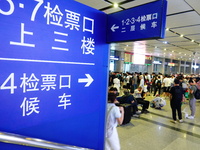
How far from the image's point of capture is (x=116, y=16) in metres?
1.88

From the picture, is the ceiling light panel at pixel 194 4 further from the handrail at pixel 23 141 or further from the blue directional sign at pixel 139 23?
the handrail at pixel 23 141

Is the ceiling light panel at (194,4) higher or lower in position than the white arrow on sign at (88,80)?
higher

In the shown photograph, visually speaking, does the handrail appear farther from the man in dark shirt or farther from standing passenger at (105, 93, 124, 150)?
the man in dark shirt

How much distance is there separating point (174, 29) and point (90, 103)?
553 centimetres

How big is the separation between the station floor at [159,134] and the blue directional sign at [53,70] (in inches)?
69.7

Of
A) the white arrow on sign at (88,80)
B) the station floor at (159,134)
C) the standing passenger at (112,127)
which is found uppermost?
the white arrow on sign at (88,80)

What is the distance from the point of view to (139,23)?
5.34 feet

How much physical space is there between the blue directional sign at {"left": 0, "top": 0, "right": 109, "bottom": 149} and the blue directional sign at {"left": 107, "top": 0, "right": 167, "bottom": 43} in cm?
19

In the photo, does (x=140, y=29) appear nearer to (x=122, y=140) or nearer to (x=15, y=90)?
(x=15, y=90)

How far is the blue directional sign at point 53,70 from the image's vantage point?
49.7 inches

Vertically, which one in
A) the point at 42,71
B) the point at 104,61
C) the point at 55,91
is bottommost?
the point at 55,91

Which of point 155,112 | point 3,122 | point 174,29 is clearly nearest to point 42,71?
point 3,122

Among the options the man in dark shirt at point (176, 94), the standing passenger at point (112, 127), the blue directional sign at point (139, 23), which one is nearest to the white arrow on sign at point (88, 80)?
the blue directional sign at point (139, 23)

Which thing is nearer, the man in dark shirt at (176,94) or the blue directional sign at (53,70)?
the blue directional sign at (53,70)
